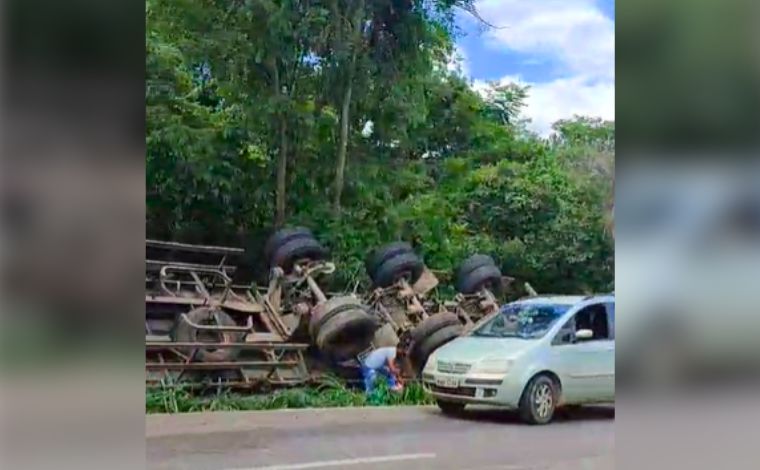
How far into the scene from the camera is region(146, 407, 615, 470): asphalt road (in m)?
2.94

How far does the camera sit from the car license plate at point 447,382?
10.7 feet

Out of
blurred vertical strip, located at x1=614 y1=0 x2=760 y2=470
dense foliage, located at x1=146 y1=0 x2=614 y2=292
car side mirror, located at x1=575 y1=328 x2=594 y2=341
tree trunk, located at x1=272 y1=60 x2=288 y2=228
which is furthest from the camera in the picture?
car side mirror, located at x1=575 y1=328 x2=594 y2=341

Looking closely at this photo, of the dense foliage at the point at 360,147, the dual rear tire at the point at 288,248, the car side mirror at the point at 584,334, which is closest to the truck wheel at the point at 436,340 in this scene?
the dense foliage at the point at 360,147

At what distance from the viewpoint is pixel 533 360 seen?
3.29 m

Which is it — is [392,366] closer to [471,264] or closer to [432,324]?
[432,324]

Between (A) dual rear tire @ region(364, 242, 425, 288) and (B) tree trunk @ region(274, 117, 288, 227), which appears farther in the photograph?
(A) dual rear tire @ region(364, 242, 425, 288)

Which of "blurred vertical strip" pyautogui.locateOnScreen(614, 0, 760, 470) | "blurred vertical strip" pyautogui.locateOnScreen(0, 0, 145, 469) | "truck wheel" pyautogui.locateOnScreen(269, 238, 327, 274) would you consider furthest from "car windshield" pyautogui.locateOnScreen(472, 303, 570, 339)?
"blurred vertical strip" pyautogui.locateOnScreen(0, 0, 145, 469)

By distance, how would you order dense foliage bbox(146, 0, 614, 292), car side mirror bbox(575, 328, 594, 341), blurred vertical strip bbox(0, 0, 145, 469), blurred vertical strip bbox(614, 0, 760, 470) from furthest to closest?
car side mirror bbox(575, 328, 594, 341), dense foliage bbox(146, 0, 614, 292), blurred vertical strip bbox(614, 0, 760, 470), blurred vertical strip bbox(0, 0, 145, 469)

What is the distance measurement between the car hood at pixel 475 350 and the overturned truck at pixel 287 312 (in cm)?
4

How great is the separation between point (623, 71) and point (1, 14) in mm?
1802

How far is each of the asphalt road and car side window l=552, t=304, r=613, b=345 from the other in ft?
0.98

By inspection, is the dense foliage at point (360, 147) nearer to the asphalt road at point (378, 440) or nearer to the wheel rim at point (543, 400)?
the wheel rim at point (543, 400)

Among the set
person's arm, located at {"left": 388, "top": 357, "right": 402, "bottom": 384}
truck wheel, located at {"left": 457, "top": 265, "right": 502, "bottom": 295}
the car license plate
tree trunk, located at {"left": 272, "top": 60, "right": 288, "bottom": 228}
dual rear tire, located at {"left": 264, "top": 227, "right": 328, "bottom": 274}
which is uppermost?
tree trunk, located at {"left": 272, "top": 60, "right": 288, "bottom": 228}

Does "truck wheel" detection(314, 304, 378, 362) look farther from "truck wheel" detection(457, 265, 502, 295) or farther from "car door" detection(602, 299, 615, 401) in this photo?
"car door" detection(602, 299, 615, 401)
